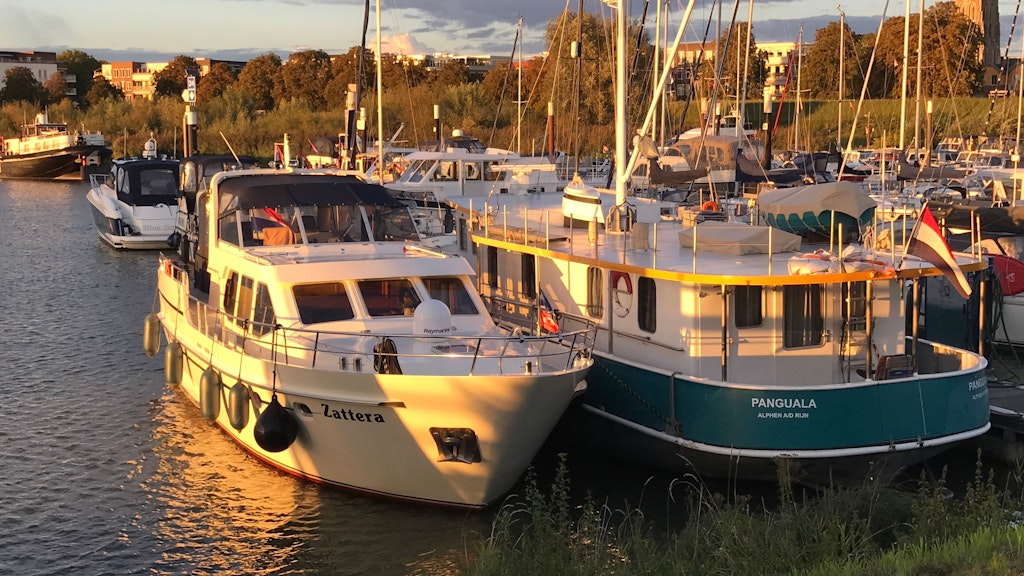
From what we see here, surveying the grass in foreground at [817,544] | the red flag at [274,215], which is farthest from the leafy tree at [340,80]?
the grass in foreground at [817,544]

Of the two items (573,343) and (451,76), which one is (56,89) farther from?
(573,343)

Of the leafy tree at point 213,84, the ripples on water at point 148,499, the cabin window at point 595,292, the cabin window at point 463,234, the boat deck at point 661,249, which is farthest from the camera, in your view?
the leafy tree at point 213,84

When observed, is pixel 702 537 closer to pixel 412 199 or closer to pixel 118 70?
pixel 412 199

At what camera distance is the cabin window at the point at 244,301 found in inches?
617

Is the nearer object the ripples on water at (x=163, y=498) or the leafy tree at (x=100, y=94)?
the ripples on water at (x=163, y=498)

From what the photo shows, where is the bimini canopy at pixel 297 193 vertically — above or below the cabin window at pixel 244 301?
above

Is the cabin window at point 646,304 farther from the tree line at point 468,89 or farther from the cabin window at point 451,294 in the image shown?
the tree line at point 468,89

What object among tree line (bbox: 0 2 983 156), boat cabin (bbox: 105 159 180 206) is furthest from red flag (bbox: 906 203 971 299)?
tree line (bbox: 0 2 983 156)

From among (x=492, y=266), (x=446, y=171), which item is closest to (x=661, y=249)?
(x=492, y=266)

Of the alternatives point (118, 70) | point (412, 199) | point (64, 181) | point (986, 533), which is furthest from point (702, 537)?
point (118, 70)

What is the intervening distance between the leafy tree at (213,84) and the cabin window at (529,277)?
287 feet

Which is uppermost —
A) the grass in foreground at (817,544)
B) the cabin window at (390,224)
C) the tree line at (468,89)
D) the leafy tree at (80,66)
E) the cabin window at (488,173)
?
the leafy tree at (80,66)

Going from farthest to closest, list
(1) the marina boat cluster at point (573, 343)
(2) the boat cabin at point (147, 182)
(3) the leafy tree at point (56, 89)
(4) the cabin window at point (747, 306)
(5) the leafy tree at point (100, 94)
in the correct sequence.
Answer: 1. (3) the leafy tree at point (56, 89)
2. (5) the leafy tree at point (100, 94)
3. (2) the boat cabin at point (147, 182)
4. (4) the cabin window at point (747, 306)
5. (1) the marina boat cluster at point (573, 343)

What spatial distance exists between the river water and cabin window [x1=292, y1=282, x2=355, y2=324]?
7.22ft
